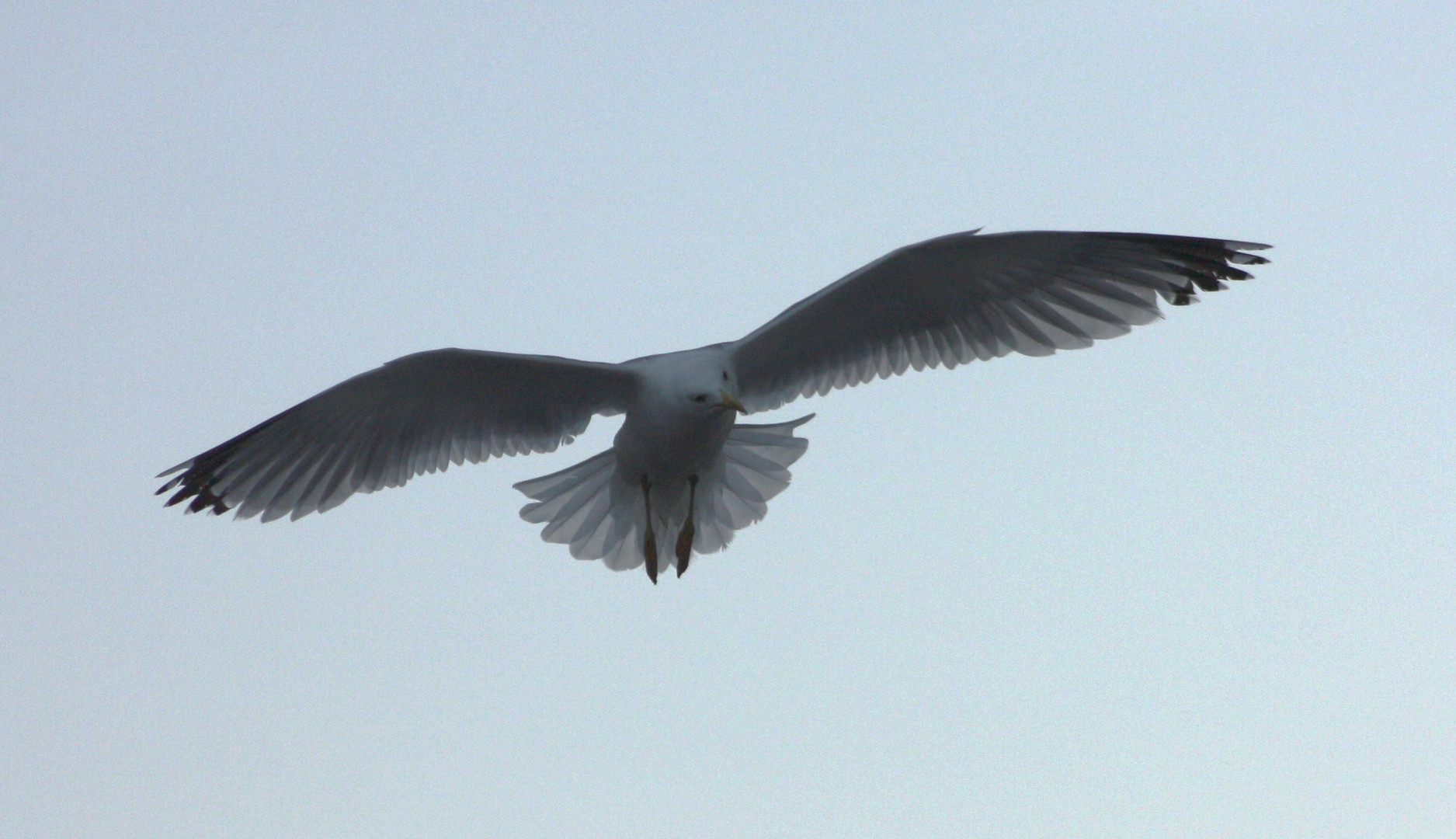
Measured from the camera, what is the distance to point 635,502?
8.52m

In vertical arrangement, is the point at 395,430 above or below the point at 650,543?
above

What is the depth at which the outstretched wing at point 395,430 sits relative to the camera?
8.02 m

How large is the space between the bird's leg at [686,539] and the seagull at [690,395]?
0.04 ft

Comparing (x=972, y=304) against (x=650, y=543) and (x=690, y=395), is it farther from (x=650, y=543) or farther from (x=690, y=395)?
(x=650, y=543)

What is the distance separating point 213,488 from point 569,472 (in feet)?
5.52

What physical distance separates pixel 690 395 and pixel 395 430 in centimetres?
171

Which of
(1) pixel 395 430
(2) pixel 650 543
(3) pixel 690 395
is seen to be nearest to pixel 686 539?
(2) pixel 650 543

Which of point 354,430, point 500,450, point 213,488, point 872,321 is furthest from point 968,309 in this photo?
point 213,488

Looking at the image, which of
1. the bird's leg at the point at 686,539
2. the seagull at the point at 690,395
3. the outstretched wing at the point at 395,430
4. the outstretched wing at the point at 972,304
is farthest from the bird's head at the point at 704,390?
the bird's leg at the point at 686,539

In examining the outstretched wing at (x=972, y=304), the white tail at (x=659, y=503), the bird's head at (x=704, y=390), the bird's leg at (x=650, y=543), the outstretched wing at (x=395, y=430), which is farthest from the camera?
the white tail at (x=659, y=503)

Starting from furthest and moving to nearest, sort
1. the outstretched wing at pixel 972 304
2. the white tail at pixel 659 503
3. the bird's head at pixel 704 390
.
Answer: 1. the white tail at pixel 659 503
2. the outstretched wing at pixel 972 304
3. the bird's head at pixel 704 390

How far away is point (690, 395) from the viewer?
7.53 meters

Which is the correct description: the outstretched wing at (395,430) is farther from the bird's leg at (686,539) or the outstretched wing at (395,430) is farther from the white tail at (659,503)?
the bird's leg at (686,539)

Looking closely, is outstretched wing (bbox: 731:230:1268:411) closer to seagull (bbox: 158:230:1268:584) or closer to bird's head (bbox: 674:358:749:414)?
seagull (bbox: 158:230:1268:584)
